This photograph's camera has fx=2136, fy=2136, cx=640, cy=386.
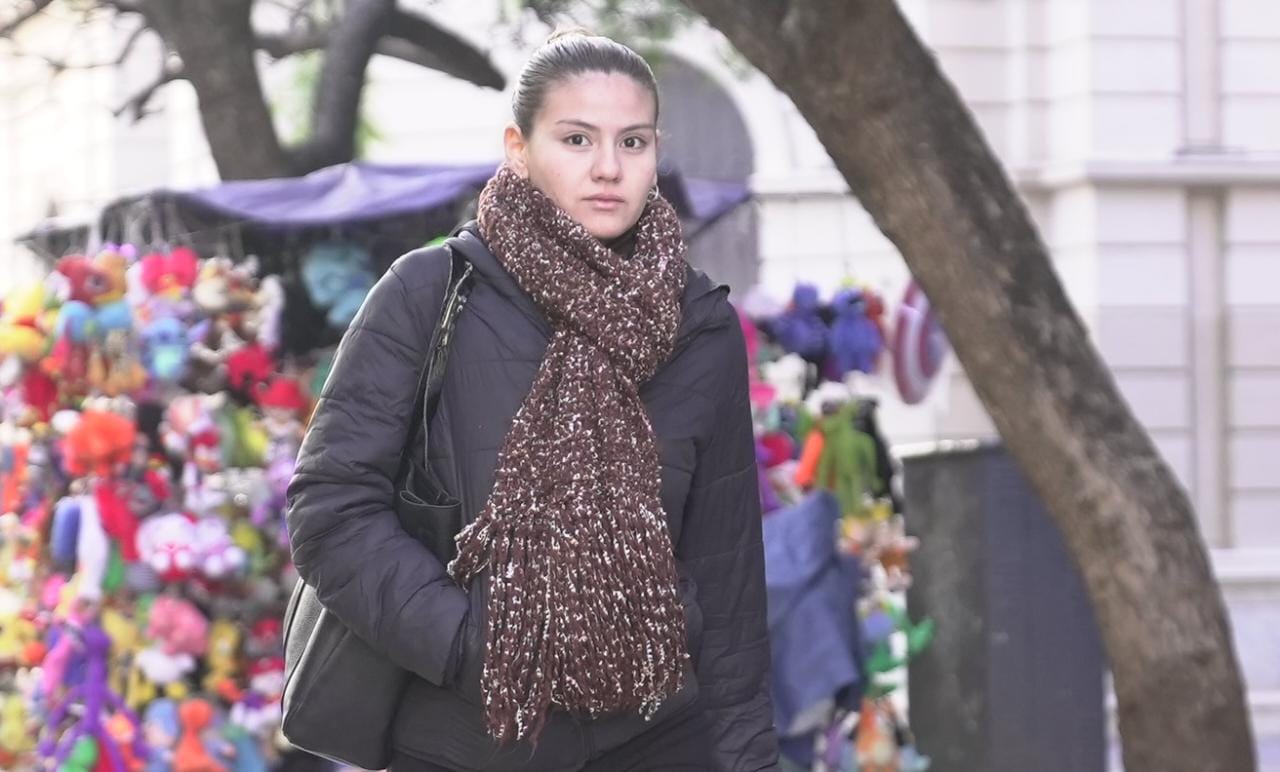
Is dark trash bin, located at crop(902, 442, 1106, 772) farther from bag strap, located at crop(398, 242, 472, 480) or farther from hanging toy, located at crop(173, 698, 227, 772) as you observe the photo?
bag strap, located at crop(398, 242, 472, 480)

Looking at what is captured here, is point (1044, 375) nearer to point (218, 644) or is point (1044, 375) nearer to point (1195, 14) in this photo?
point (218, 644)

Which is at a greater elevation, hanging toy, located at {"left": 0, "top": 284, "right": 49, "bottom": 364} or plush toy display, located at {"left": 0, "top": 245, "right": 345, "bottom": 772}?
hanging toy, located at {"left": 0, "top": 284, "right": 49, "bottom": 364}

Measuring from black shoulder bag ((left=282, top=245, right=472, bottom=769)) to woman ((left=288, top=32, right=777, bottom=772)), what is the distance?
2 cm

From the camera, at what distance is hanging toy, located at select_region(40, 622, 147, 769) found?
6676 millimetres

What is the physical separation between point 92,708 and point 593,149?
4.29 metres

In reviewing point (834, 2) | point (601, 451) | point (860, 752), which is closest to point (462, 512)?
point (601, 451)

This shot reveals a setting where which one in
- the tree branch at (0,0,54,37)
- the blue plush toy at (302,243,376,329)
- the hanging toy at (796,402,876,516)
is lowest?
the hanging toy at (796,402,876,516)

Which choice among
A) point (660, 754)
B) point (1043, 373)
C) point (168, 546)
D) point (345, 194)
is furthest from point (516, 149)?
point (345, 194)

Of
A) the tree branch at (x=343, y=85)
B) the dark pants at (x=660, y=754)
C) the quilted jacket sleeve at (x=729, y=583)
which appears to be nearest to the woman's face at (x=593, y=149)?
the quilted jacket sleeve at (x=729, y=583)

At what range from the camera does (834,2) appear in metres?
4.89

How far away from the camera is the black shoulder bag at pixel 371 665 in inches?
112

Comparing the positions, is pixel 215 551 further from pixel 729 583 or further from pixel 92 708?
pixel 729 583

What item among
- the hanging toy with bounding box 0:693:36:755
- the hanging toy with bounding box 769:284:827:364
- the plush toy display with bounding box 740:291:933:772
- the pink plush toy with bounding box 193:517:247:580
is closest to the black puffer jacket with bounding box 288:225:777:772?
the plush toy display with bounding box 740:291:933:772

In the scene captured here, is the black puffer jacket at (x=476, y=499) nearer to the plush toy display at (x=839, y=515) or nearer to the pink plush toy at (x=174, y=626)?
the plush toy display at (x=839, y=515)
